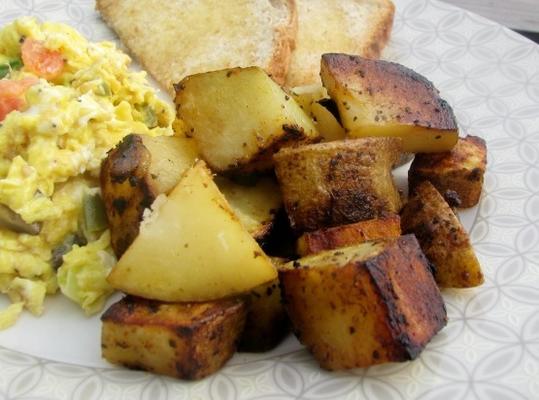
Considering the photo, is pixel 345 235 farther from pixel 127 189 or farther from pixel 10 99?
pixel 10 99

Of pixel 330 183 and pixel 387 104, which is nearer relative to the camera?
pixel 330 183

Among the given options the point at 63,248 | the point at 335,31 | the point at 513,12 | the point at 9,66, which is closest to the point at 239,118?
the point at 63,248

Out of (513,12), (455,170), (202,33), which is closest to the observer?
(455,170)

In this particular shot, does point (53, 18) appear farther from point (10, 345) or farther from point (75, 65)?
point (10, 345)

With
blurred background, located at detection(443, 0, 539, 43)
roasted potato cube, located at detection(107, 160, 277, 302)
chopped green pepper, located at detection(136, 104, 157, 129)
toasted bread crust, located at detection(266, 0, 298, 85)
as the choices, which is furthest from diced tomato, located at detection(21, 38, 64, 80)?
blurred background, located at detection(443, 0, 539, 43)

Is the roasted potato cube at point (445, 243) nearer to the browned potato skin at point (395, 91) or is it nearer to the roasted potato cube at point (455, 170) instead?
the roasted potato cube at point (455, 170)

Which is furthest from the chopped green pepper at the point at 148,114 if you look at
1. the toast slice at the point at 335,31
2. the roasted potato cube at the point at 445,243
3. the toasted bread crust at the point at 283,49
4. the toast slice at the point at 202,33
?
the roasted potato cube at the point at 445,243

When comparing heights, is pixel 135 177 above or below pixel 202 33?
above
